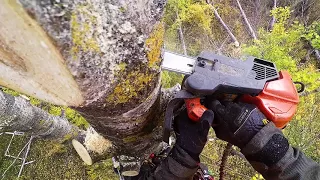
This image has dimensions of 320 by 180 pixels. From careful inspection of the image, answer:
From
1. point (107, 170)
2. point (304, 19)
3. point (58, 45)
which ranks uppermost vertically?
point (58, 45)

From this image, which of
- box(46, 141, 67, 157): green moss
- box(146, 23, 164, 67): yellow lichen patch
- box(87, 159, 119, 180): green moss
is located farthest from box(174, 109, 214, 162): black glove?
box(46, 141, 67, 157): green moss

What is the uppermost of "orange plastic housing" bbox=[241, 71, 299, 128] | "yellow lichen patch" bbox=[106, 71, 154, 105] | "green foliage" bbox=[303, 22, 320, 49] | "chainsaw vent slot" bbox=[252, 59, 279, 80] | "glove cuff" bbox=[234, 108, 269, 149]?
"yellow lichen patch" bbox=[106, 71, 154, 105]

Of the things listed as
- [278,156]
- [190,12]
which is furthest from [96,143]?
[190,12]

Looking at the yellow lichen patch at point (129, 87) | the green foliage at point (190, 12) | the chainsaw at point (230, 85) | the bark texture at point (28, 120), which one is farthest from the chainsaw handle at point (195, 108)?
the green foliage at point (190, 12)

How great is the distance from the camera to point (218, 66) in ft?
3.89

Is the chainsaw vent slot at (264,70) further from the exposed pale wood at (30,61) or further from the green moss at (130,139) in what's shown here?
the exposed pale wood at (30,61)

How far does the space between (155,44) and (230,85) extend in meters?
0.39

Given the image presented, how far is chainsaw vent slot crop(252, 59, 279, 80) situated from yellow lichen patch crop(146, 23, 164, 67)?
0.51m

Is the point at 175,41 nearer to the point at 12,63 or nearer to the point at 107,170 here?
the point at 107,170

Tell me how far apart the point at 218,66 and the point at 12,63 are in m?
0.74

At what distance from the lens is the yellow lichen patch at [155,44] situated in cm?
87

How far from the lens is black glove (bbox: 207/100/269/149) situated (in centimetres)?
121

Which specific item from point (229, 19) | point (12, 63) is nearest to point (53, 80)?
point (12, 63)

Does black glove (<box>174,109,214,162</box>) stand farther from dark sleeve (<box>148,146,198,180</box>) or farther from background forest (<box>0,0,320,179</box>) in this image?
background forest (<box>0,0,320,179</box>)
